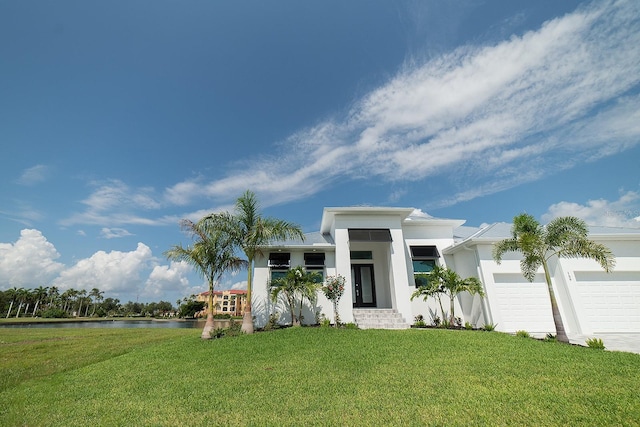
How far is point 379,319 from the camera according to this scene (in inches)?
493

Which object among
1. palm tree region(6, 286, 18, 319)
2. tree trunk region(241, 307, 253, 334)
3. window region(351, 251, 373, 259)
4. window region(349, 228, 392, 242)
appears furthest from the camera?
palm tree region(6, 286, 18, 319)

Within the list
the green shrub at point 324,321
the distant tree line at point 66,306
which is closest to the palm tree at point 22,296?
the distant tree line at point 66,306

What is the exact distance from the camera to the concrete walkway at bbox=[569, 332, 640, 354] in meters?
8.32

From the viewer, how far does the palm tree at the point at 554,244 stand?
914 cm

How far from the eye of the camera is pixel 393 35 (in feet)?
37.0

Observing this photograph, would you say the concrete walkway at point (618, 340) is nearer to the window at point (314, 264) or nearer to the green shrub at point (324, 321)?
the green shrub at point (324, 321)

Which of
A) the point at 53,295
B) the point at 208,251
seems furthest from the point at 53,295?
the point at 208,251

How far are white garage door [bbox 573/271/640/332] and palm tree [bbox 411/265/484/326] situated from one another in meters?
4.26

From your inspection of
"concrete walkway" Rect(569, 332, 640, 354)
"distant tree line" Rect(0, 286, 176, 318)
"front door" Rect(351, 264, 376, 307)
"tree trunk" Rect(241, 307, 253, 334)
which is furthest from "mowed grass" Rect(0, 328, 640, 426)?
"distant tree line" Rect(0, 286, 176, 318)

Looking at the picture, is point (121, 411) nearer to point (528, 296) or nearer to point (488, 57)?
point (488, 57)

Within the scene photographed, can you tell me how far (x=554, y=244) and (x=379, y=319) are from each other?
731cm

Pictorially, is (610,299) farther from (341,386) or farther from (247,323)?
(247,323)

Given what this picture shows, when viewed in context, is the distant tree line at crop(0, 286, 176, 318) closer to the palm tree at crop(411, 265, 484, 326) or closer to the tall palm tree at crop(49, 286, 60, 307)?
the tall palm tree at crop(49, 286, 60, 307)

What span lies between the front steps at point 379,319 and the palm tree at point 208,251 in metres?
6.43
